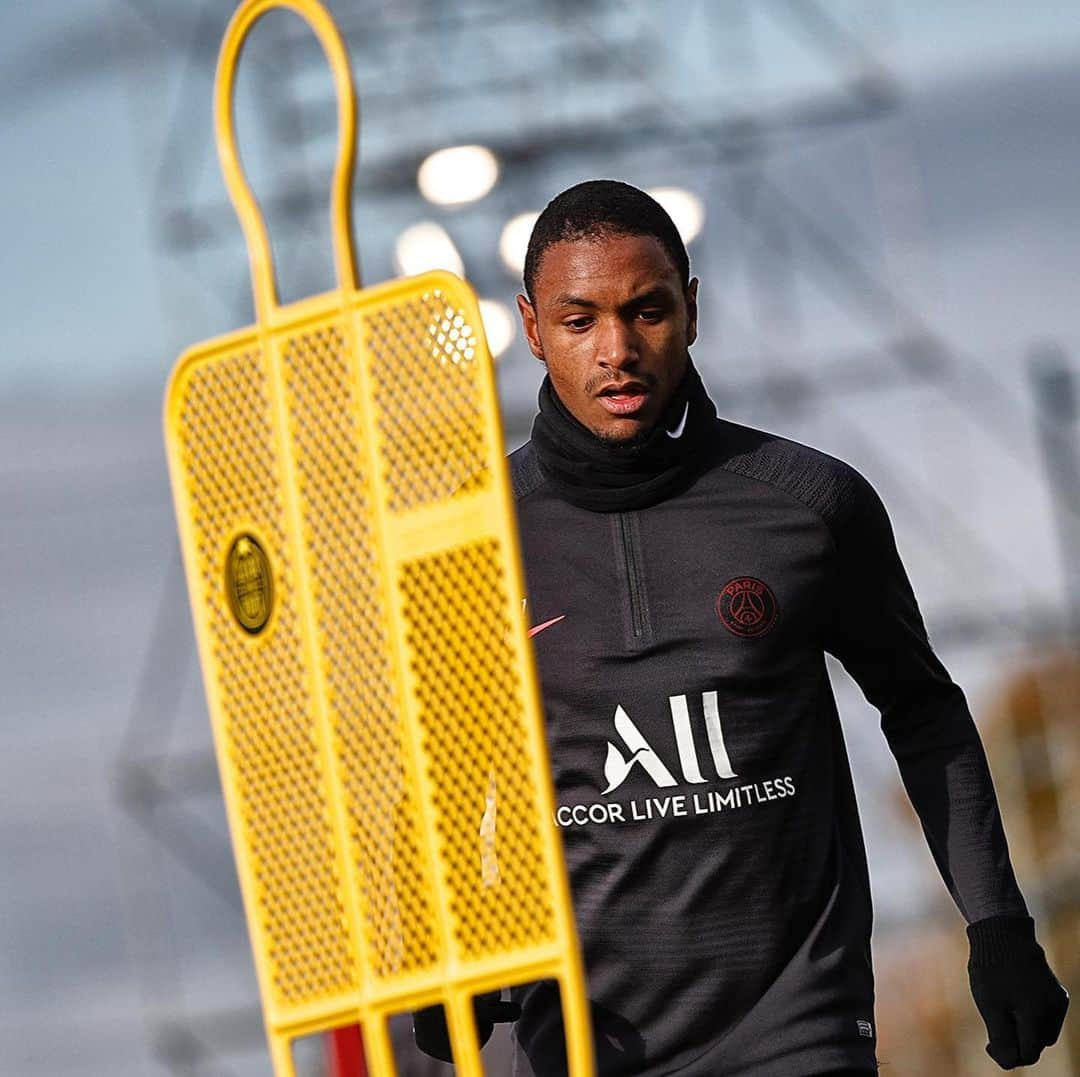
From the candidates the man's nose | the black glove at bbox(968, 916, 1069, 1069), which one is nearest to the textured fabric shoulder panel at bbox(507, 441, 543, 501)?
the man's nose

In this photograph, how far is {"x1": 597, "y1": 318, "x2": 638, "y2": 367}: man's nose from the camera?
142 inches

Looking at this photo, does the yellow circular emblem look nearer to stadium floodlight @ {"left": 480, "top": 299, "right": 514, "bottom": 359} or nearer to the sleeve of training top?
the sleeve of training top

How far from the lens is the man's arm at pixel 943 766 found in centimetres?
370

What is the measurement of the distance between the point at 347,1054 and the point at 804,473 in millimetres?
5023

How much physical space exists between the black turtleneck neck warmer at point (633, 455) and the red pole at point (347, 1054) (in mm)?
4268

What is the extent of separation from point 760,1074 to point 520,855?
1.56ft

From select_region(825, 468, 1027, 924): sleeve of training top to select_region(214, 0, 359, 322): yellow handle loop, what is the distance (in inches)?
29.2

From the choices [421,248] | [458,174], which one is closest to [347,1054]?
[421,248]

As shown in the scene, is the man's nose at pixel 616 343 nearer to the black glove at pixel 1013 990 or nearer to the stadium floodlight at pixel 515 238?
A: the black glove at pixel 1013 990

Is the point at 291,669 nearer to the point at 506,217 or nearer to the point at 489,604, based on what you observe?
the point at 489,604

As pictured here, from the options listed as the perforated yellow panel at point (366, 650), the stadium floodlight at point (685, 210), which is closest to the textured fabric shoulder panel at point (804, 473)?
the perforated yellow panel at point (366, 650)

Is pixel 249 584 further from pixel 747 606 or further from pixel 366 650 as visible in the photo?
pixel 747 606

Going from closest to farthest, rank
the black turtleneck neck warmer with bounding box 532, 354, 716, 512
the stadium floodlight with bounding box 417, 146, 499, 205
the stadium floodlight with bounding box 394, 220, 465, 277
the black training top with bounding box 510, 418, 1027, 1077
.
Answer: the black training top with bounding box 510, 418, 1027, 1077 → the black turtleneck neck warmer with bounding box 532, 354, 716, 512 → the stadium floodlight with bounding box 394, 220, 465, 277 → the stadium floodlight with bounding box 417, 146, 499, 205

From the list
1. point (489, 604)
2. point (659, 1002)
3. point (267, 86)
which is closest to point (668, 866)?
point (659, 1002)
